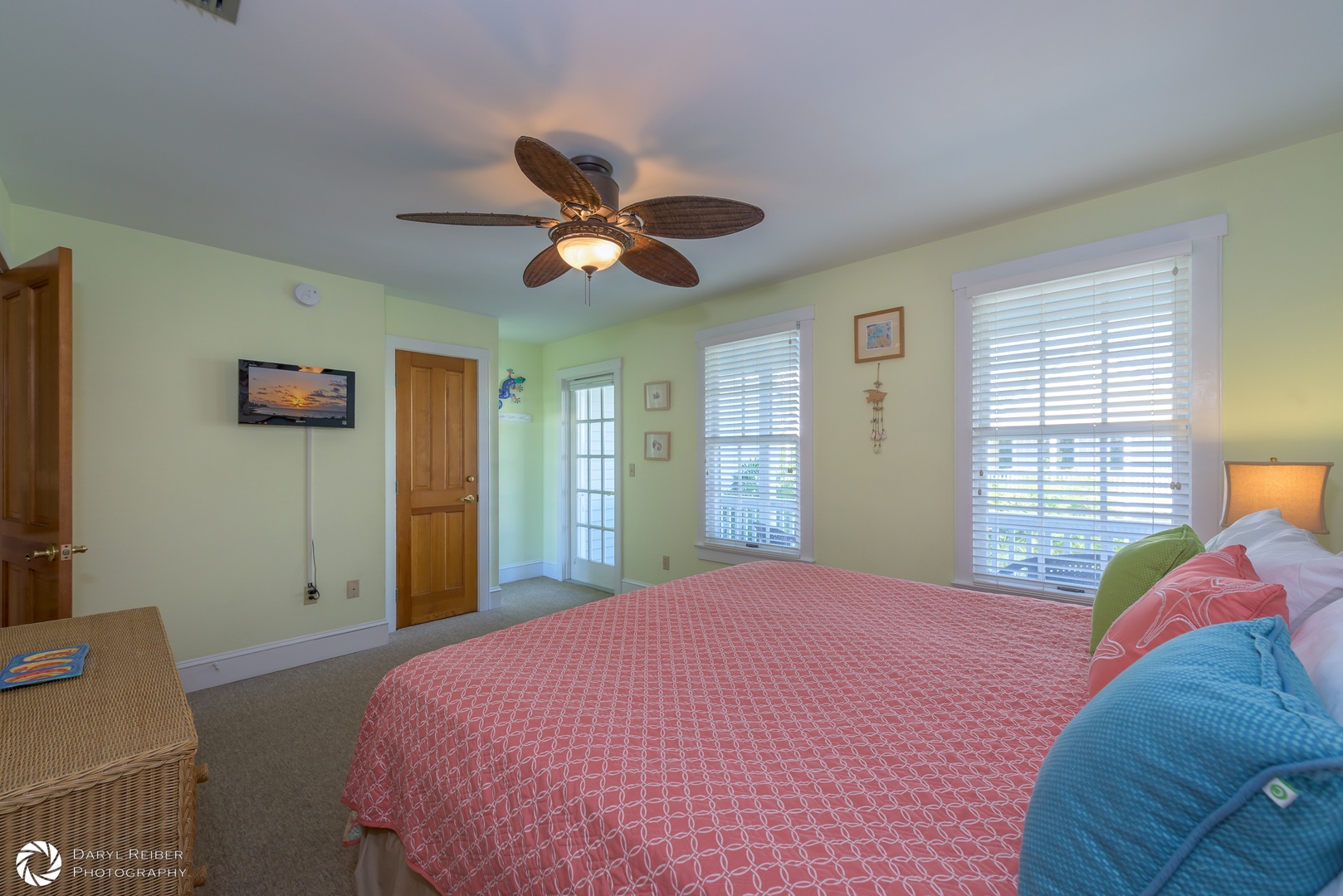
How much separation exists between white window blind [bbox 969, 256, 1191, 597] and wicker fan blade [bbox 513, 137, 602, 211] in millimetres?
2256

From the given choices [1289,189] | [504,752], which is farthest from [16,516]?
[1289,189]

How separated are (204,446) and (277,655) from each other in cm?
136

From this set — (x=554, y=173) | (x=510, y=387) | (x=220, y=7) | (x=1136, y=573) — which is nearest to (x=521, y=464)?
(x=510, y=387)

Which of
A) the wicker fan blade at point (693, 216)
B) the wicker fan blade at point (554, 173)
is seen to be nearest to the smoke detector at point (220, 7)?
the wicker fan blade at point (554, 173)

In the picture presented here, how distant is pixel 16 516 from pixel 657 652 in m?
2.92

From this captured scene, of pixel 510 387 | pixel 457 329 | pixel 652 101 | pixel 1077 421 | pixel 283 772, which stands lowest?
pixel 283 772

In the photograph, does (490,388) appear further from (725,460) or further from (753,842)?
(753,842)

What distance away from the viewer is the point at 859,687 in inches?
56.5

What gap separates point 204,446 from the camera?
3229 millimetres

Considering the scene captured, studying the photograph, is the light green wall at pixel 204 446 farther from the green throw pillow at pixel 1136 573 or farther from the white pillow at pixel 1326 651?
the white pillow at pixel 1326 651

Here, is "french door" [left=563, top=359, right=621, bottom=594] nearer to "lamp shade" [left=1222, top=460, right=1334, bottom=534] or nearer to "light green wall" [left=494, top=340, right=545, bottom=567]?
"light green wall" [left=494, top=340, right=545, bottom=567]

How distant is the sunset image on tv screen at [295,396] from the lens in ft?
11.0

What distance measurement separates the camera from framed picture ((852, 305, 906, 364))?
3.27 m

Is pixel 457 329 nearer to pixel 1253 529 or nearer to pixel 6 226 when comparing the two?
pixel 6 226
